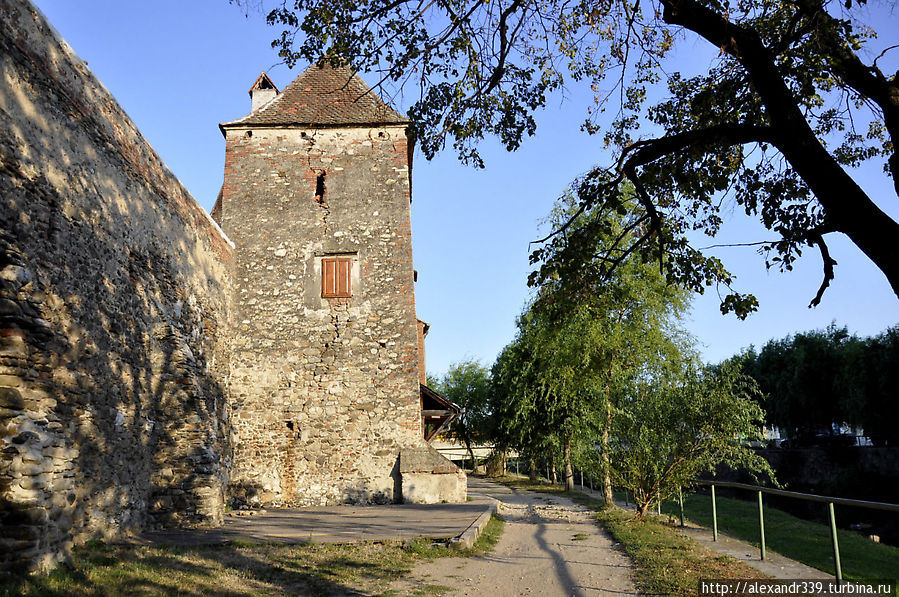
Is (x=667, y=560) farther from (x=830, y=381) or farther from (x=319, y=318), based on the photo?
(x=830, y=381)

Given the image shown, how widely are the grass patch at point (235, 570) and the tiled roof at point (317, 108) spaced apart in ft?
38.7

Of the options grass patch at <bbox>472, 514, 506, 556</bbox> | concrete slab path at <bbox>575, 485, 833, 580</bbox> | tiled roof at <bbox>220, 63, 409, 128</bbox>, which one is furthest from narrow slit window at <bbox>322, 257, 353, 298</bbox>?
concrete slab path at <bbox>575, 485, 833, 580</bbox>

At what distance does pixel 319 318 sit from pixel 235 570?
9.56 metres

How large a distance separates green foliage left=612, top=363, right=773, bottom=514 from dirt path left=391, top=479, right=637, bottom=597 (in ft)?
4.98

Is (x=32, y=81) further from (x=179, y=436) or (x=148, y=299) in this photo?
(x=179, y=436)

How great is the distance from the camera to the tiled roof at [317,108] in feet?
56.4

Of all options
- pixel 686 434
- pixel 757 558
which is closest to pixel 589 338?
pixel 686 434

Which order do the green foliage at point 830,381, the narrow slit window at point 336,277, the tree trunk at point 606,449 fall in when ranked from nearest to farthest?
the tree trunk at point 606,449, the narrow slit window at point 336,277, the green foliage at point 830,381

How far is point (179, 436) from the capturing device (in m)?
10.8

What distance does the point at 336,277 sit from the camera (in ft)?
52.9

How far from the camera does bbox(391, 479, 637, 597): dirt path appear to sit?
6645mm

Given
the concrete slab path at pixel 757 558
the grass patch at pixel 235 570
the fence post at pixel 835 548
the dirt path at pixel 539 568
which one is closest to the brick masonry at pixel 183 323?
the grass patch at pixel 235 570

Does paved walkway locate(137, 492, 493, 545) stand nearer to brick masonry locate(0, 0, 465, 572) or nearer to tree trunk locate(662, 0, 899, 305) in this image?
brick masonry locate(0, 0, 465, 572)

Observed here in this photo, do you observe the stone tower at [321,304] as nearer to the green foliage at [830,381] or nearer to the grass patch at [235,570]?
the grass patch at [235,570]
